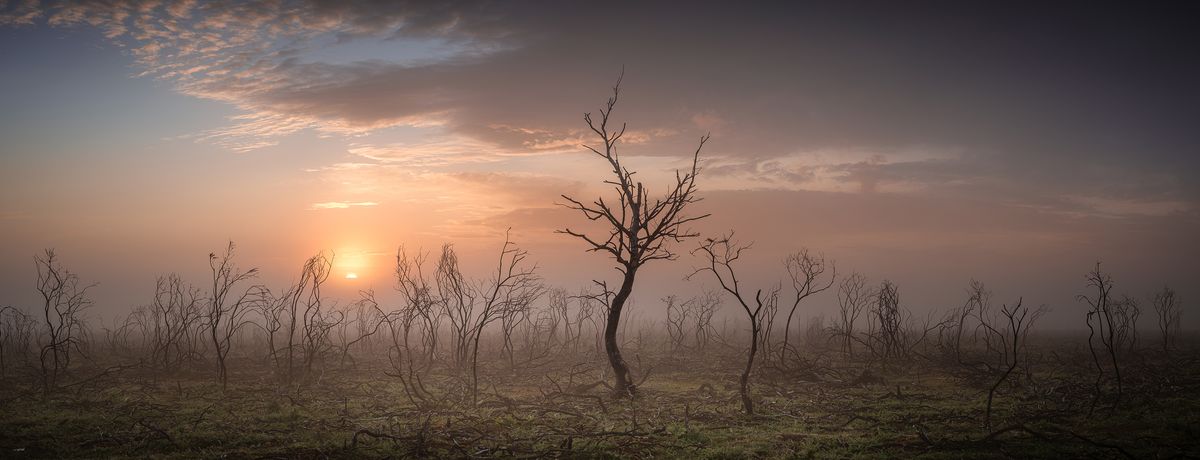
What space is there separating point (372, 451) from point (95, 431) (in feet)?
24.7

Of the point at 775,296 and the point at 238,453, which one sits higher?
the point at 775,296

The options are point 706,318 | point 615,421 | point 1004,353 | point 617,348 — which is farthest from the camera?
point 706,318

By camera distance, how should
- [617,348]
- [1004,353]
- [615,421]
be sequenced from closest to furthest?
[615,421] → [617,348] → [1004,353]

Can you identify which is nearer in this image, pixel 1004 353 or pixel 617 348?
pixel 617 348

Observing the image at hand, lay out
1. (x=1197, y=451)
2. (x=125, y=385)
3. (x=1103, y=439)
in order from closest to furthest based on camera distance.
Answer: (x=1197, y=451) < (x=1103, y=439) < (x=125, y=385)

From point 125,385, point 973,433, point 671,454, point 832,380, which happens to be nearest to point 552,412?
point 671,454

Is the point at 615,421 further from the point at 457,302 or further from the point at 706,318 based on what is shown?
the point at 706,318

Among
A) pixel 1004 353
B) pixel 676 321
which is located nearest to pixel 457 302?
pixel 676 321

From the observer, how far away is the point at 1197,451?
1004 cm

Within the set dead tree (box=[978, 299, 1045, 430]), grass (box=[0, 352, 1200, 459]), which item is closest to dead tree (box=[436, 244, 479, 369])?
grass (box=[0, 352, 1200, 459])

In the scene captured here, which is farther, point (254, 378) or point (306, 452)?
point (254, 378)

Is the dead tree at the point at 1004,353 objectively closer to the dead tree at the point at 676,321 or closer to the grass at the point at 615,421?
the grass at the point at 615,421

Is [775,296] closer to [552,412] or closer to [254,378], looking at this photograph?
[552,412]

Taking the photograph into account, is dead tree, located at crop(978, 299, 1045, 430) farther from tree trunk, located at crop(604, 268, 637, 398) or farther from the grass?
tree trunk, located at crop(604, 268, 637, 398)
